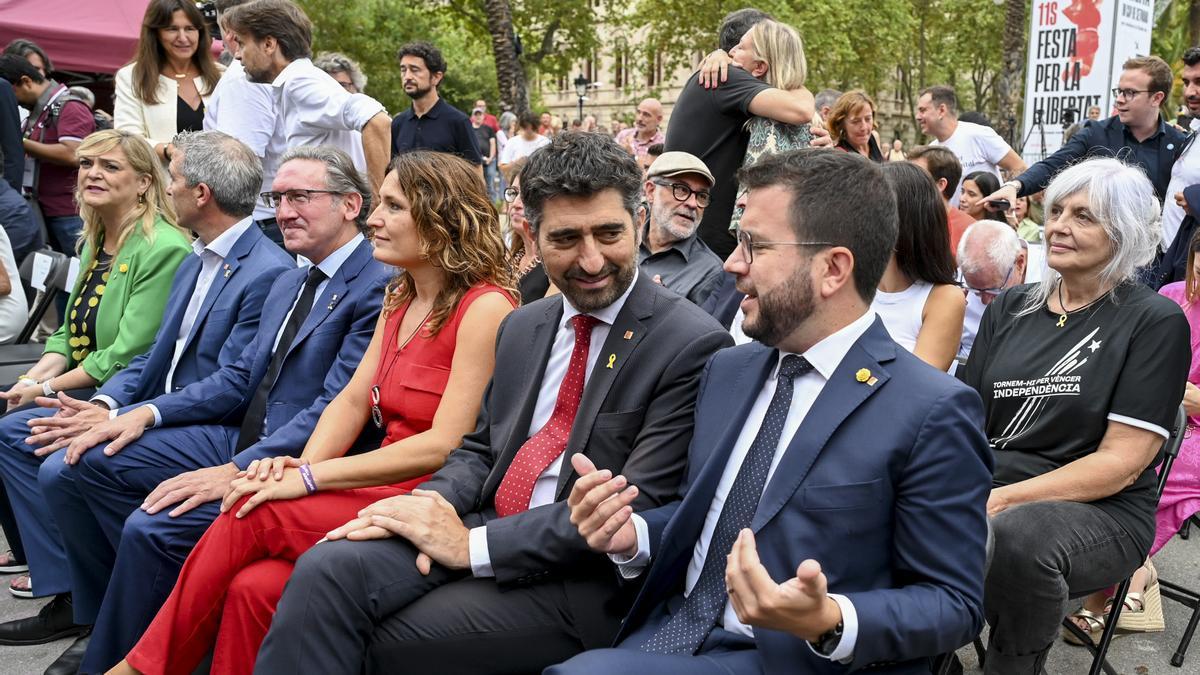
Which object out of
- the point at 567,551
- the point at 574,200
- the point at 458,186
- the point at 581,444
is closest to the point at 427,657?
the point at 567,551

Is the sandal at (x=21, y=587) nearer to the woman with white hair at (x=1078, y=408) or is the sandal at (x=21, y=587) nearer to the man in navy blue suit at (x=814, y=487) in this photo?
the man in navy blue suit at (x=814, y=487)

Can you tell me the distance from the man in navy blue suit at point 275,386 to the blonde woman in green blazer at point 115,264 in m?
0.71

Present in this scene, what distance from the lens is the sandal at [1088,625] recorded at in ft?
13.0

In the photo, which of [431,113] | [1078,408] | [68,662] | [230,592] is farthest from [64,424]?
[431,113]

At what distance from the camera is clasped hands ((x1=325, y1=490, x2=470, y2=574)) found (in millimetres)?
2699

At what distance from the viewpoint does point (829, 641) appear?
199 centimetres

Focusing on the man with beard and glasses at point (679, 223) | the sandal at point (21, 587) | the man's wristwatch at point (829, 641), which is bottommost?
the sandal at point (21, 587)

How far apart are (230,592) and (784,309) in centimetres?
176

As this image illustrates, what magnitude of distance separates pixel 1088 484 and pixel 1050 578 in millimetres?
393

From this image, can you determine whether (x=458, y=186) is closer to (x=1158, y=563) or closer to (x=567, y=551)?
(x=567, y=551)

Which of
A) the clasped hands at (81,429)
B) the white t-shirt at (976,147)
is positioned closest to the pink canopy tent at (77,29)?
the clasped hands at (81,429)

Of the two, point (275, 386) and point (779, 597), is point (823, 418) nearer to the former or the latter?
point (779, 597)

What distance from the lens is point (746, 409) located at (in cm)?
238

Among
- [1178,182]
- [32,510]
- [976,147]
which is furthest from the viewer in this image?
[976,147]
